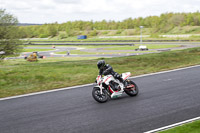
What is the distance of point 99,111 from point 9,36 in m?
30.5

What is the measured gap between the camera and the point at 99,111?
8633 millimetres

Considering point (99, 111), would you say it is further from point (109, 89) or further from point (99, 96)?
point (109, 89)

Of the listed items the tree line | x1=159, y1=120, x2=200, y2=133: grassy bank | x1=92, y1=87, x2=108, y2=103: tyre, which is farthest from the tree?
the tree line

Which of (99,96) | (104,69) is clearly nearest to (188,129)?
(99,96)

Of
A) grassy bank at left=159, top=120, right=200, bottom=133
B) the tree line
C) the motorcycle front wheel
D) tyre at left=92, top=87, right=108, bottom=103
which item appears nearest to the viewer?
grassy bank at left=159, top=120, right=200, bottom=133

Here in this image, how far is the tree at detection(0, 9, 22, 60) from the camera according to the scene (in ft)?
116

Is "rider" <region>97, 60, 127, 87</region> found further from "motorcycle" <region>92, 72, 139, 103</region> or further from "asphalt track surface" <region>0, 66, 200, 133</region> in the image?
"asphalt track surface" <region>0, 66, 200, 133</region>

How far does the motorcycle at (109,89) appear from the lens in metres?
9.66

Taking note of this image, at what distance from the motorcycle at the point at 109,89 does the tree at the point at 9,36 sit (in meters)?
27.6

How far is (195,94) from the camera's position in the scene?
10.2 meters

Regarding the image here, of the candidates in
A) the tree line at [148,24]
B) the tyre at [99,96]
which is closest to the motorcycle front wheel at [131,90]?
the tyre at [99,96]

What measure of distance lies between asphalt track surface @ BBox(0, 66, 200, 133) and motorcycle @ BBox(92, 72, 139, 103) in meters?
0.26

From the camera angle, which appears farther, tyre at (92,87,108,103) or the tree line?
the tree line

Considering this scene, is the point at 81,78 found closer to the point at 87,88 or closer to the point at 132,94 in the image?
the point at 87,88
